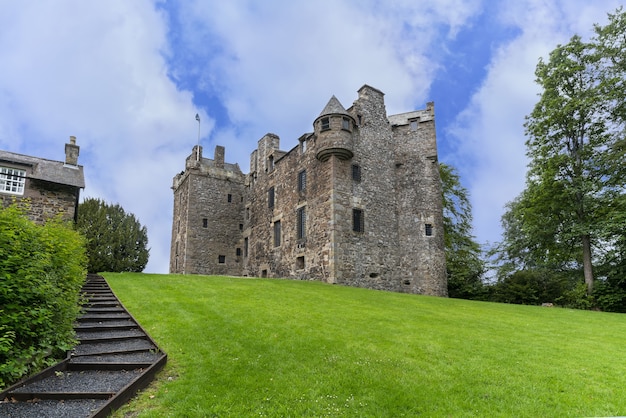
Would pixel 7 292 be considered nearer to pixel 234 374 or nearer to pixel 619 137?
pixel 234 374

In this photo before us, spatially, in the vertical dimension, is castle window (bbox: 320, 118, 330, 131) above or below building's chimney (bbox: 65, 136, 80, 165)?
above

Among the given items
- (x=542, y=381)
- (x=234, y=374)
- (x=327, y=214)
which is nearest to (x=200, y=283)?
(x=327, y=214)

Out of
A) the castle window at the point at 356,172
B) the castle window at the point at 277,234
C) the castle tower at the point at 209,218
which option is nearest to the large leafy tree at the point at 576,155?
the castle window at the point at 356,172

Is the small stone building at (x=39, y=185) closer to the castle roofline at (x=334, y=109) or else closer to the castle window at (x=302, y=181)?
the castle window at (x=302, y=181)

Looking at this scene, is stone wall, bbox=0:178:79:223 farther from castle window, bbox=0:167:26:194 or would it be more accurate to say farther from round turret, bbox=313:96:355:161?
round turret, bbox=313:96:355:161

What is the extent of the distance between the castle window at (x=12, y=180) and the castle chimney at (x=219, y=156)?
18386 mm

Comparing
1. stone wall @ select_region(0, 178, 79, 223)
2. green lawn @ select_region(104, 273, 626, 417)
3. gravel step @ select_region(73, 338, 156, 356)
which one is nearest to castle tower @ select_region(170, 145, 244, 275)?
stone wall @ select_region(0, 178, 79, 223)

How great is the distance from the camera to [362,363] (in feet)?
24.7

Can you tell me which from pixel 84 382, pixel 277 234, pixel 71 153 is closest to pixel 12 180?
pixel 71 153

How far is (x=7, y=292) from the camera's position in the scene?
5.55 metres

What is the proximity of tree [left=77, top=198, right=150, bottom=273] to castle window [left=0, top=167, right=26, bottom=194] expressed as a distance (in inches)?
202

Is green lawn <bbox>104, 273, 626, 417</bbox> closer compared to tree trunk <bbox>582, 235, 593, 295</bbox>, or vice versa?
green lawn <bbox>104, 273, 626, 417</bbox>

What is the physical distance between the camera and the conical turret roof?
81.2 feet

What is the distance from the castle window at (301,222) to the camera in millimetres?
26422
